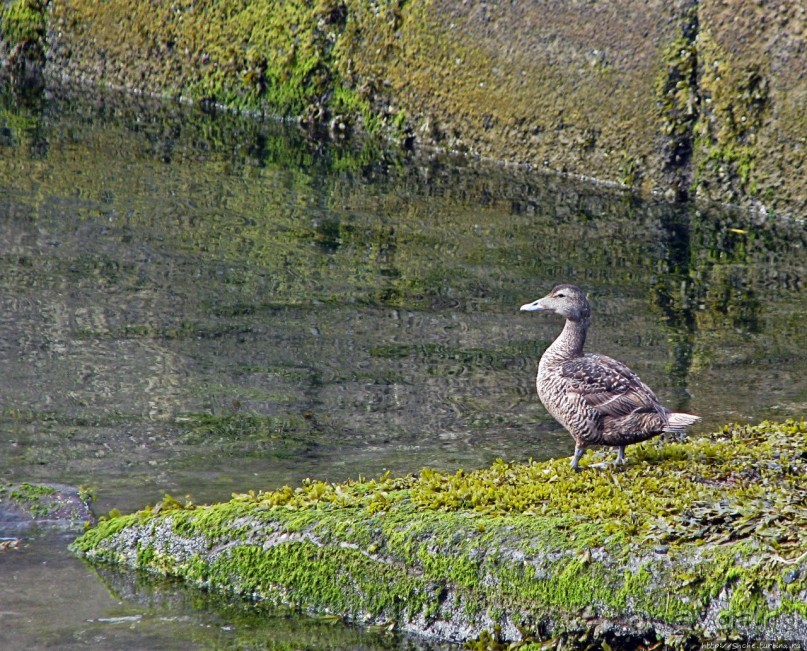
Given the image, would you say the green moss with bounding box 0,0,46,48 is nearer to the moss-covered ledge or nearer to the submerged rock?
the submerged rock

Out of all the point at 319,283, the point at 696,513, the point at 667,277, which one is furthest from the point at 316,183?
the point at 696,513

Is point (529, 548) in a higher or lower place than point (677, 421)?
lower

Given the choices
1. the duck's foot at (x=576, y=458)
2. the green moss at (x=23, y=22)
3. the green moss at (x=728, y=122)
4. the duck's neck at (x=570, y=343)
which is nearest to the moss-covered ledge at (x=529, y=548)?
the duck's foot at (x=576, y=458)

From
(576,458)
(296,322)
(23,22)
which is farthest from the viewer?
(23,22)

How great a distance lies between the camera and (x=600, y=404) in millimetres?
6559

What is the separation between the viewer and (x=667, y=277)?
500 inches

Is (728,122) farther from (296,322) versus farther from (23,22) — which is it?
(23,22)

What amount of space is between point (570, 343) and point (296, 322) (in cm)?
423

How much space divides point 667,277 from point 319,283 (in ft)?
12.0

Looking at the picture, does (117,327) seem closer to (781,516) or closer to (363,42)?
(781,516)

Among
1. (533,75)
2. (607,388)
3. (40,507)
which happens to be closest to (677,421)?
(607,388)

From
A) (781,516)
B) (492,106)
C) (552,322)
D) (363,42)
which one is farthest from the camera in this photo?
(363,42)

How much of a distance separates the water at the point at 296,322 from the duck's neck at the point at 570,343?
128 cm

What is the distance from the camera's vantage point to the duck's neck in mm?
7113
